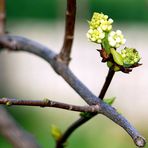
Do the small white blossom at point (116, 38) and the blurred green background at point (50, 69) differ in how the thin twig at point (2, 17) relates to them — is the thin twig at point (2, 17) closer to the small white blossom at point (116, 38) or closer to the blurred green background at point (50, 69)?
the small white blossom at point (116, 38)

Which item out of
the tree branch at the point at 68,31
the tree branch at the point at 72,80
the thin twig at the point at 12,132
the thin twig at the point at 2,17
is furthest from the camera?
the thin twig at the point at 2,17

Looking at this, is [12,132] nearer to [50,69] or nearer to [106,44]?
[106,44]

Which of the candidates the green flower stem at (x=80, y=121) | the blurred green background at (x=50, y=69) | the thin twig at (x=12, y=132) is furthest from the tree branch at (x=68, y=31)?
the blurred green background at (x=50, y=69)

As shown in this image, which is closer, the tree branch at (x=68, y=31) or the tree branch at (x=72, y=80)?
the tree branch at (x=72, y=80)

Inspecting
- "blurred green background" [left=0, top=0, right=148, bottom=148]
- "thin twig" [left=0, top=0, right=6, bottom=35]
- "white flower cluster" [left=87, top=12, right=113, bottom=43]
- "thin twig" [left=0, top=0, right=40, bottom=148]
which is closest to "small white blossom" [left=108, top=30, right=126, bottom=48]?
"white flower cluster" [left=87, top=12, right=113, bottom=43]

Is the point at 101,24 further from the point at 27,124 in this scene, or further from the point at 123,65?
the point at 27,124

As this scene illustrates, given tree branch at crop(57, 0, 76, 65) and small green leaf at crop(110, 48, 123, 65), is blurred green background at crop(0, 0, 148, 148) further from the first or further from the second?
small green leaf at crop(110, 48, 123, 65)

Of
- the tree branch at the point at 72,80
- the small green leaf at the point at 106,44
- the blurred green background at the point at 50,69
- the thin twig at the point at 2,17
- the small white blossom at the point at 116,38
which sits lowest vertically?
the blurred green background at the point at 50,69
